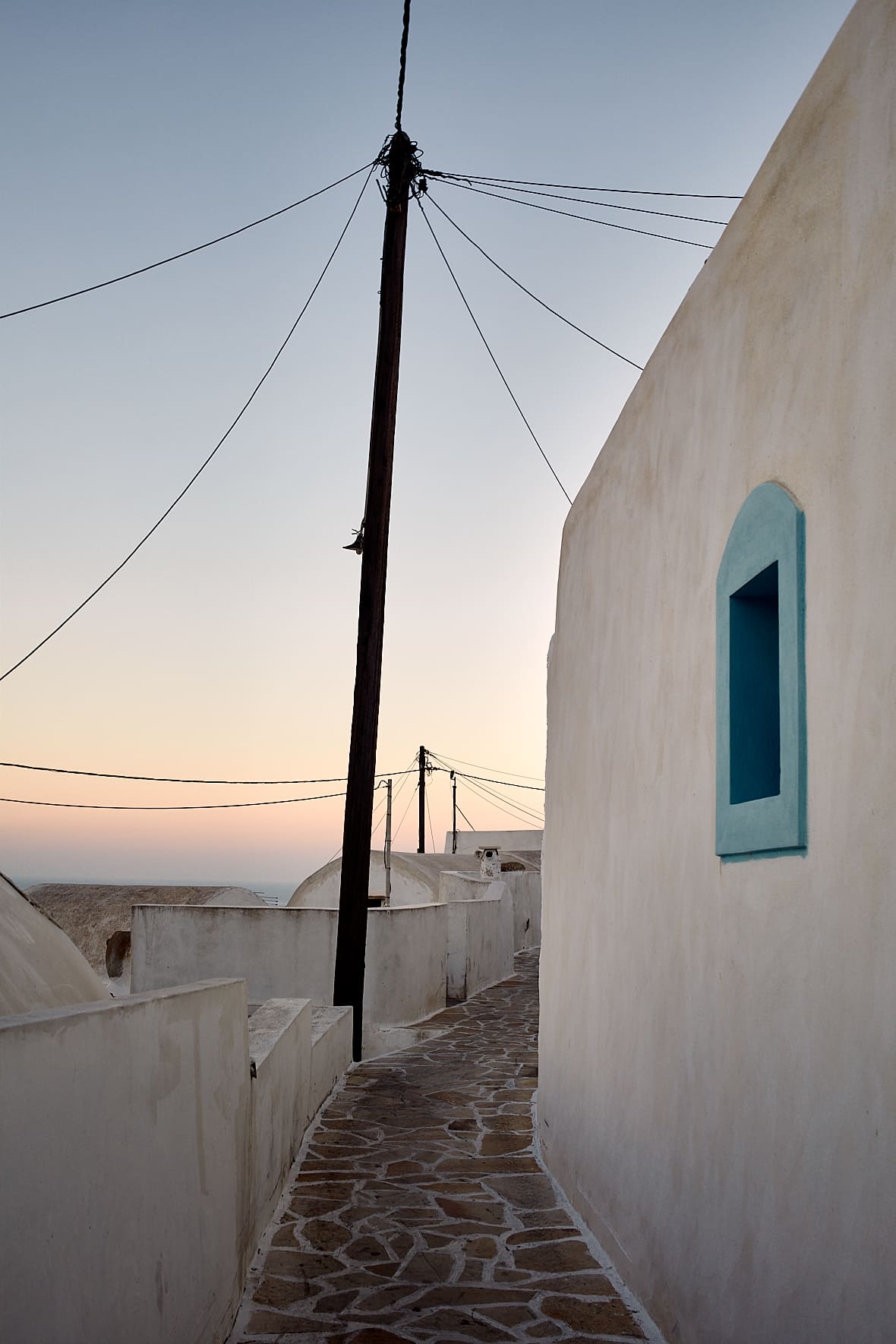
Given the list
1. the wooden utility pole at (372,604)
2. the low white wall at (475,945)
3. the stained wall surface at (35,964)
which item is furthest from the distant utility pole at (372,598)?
the stained wall surface at (35,964)

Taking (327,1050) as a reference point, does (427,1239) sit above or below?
below

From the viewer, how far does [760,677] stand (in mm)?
3252

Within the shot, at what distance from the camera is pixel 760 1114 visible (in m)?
2.83

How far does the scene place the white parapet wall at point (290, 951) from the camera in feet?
39.3

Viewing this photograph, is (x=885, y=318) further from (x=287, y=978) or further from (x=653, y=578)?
(x=287, y=978)

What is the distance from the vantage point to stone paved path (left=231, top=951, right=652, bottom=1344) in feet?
13.0

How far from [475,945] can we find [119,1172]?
12308 mm

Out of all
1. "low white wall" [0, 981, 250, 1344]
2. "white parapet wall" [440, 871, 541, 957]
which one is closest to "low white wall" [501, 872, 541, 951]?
"white parapet wall" [440, 871, 541, 957]

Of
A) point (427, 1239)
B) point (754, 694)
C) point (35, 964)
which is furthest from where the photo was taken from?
point (427, 1239)

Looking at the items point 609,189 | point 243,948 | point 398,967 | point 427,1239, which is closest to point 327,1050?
point 427,1239

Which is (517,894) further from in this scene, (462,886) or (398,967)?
(398,967)

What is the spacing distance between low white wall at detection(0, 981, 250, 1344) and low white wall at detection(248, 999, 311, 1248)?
738mm

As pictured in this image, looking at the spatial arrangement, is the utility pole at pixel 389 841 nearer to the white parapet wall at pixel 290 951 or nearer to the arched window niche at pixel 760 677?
the white parapet wall at pixel 290 951

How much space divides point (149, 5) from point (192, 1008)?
25.6ft
